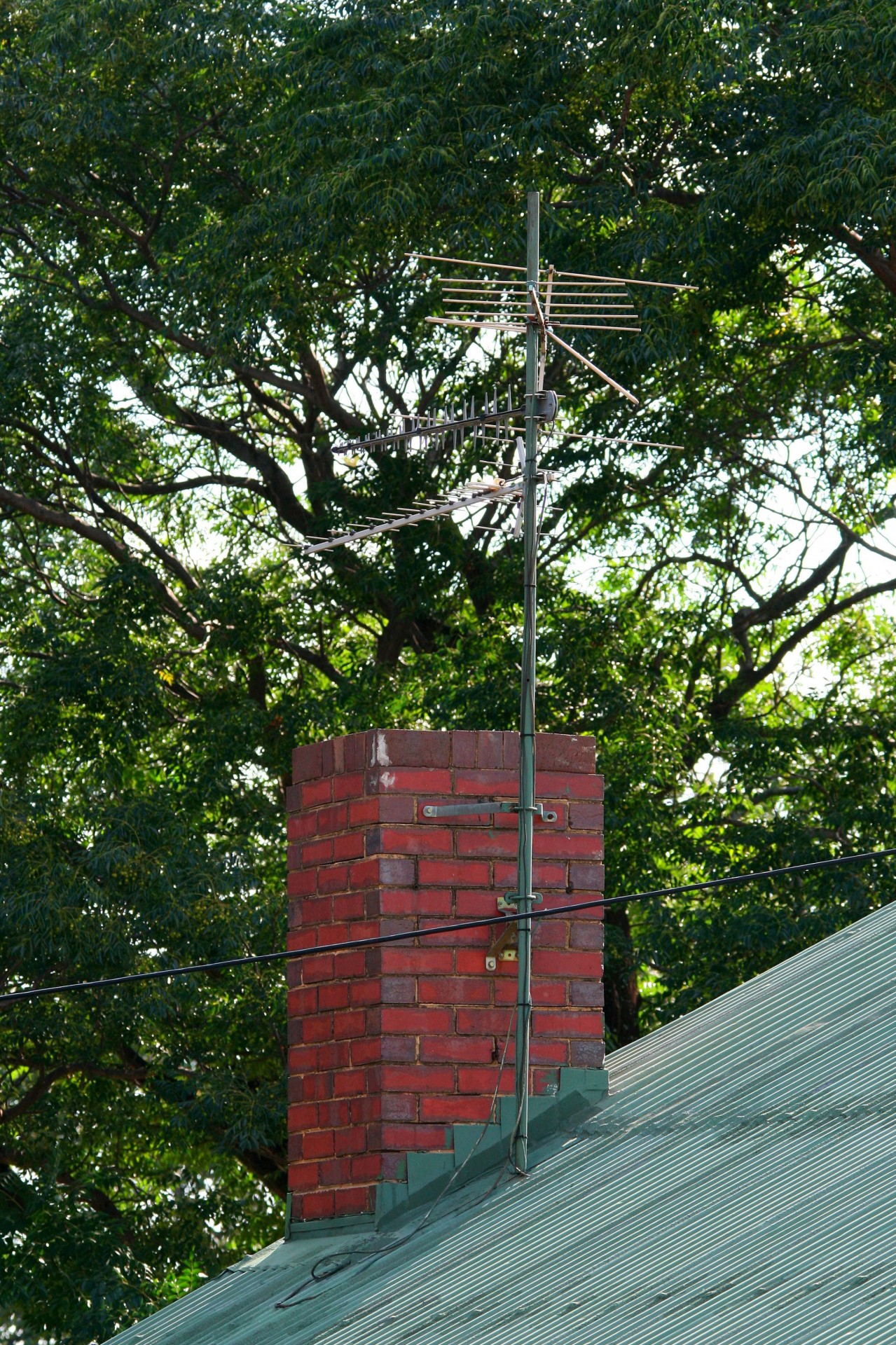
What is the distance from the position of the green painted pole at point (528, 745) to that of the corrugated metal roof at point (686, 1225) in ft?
0.84

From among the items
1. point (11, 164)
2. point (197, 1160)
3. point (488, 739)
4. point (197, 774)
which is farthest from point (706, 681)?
point (488, 739)

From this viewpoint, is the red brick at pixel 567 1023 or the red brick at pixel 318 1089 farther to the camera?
the red brick at pixel 318 1089

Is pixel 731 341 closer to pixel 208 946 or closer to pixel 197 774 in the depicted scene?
pixel 197 774

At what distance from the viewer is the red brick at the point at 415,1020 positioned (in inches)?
230

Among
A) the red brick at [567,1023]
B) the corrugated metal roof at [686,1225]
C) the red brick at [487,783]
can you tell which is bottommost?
the corrugated metal roof at [686,1225]

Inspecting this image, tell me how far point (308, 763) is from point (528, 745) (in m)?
0.88

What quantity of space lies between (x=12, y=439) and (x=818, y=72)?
8751 mm

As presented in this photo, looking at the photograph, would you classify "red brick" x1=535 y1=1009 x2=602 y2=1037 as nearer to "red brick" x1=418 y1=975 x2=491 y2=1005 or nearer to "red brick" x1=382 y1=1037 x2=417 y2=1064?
"red brick" x1=418 y1=975 x2=491 y2=1005

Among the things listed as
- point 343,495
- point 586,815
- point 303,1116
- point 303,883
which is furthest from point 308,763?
point 343,495

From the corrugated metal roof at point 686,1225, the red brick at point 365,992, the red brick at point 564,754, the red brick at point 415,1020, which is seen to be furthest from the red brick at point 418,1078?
the red brick at point 564,754

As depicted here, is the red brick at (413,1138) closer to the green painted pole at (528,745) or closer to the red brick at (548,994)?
the green painted pole at (528,745)

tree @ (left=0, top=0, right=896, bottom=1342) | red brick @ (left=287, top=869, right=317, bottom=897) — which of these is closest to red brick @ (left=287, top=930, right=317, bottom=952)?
red brick @ (left=287, top=869, right=317, bottom=897)

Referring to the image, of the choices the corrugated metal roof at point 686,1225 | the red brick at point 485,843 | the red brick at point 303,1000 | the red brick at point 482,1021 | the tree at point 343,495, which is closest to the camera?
the corrugated metal roof at point 686,1225

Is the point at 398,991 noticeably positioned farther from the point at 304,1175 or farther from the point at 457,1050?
the point at 304,1175
